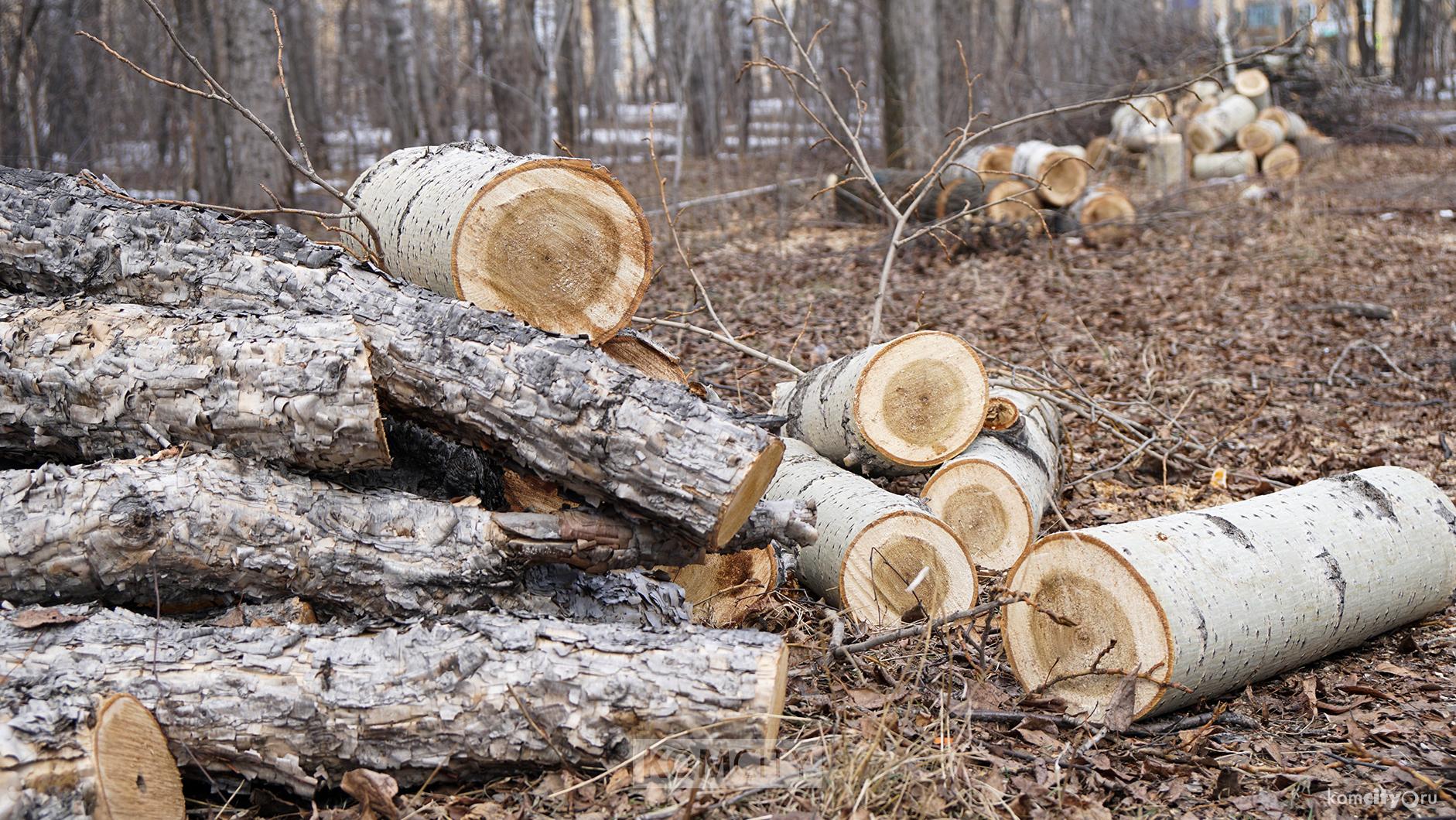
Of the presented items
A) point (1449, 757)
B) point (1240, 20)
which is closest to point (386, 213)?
point (1449, 757)

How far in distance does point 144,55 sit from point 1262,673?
16.3m

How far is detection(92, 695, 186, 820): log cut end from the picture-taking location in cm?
213

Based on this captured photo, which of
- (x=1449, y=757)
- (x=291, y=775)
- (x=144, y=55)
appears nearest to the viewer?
(x=291, y=775)

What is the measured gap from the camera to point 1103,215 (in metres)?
10.2

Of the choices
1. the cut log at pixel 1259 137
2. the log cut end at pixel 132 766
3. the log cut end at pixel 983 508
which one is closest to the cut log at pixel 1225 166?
the cut log at pixel 1259 137

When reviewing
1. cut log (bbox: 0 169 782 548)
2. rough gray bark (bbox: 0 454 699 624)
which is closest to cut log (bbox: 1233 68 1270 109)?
cut log (bbox: 0 169 782 548)

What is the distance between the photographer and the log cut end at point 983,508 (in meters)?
3.77

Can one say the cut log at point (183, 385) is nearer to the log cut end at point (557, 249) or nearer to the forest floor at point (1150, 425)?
the log cut end at point (557, 249)

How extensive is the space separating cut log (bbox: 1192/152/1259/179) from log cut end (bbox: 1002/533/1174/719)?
1334 centimetres

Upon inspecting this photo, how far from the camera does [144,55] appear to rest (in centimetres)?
1473

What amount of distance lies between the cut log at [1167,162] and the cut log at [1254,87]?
232cm

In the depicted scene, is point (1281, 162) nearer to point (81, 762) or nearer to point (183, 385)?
point (183, 385)

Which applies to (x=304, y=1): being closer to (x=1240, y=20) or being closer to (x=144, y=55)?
(x=144, y=55)

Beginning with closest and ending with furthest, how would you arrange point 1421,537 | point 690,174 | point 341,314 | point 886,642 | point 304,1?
point 341,314, point 886,642, point 1421,537, point 690,174, point 304,1
